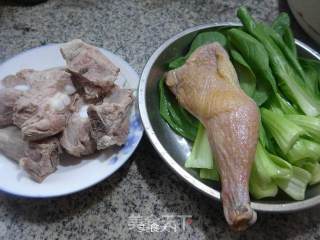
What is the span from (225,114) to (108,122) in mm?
278

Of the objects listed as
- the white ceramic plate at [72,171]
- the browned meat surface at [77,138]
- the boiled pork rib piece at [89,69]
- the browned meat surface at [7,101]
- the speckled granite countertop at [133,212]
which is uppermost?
the boiled pork rib piece at [89,69]

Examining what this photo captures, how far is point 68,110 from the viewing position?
2.85ft

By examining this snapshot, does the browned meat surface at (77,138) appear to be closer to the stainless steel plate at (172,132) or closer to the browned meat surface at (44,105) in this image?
the browned meat surface at (44,105)

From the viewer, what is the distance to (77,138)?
33.1 inches

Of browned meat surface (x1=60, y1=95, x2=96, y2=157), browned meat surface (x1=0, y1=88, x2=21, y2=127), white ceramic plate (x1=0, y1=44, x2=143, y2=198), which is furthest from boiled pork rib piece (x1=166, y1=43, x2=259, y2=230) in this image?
browned meat surface (x1=0, y1=88, x2=21, y2=127)

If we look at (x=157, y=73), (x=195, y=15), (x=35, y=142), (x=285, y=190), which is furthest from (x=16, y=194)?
(x=195, y=15)

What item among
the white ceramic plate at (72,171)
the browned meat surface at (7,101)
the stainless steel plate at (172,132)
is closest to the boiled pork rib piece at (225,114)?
the stainless steel plate at (172,132)

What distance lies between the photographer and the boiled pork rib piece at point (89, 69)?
882mm

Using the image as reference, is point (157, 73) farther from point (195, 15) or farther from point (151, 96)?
point (195, 15)

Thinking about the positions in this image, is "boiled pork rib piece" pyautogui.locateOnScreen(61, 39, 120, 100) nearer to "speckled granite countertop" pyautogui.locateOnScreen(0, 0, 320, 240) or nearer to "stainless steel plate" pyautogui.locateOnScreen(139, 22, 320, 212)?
"stainless steel plate" pyautogui.locateOnScreen(139, 22, 320, 212)

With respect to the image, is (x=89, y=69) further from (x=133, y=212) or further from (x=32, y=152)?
(x=133, y=212)

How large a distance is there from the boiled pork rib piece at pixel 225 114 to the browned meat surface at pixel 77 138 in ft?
0.87

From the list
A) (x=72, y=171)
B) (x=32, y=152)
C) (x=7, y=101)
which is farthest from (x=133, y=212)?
(x=7, y=101)

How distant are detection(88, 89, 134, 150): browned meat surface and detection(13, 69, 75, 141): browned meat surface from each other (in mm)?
80
